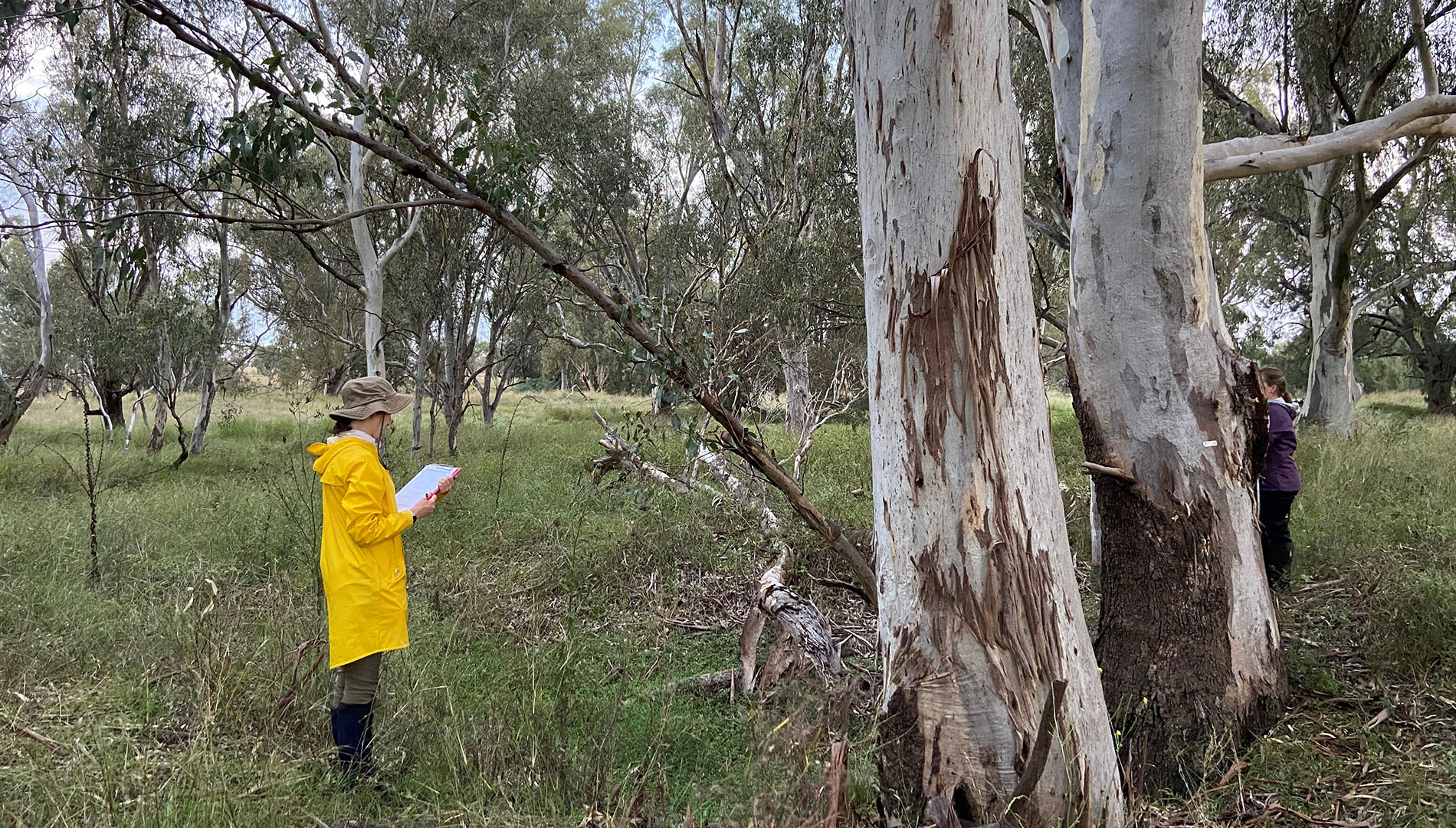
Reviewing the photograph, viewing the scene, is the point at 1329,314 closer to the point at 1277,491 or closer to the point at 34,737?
the point at 1277,491

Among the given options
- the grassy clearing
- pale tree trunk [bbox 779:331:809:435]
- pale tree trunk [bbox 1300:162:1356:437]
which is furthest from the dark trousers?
pale tree trunk [bbox 1300:162:1356:437]

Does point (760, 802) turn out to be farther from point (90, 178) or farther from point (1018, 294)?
point (90, 178)

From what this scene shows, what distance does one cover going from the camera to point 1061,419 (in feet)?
45.9

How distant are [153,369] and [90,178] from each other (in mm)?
3088

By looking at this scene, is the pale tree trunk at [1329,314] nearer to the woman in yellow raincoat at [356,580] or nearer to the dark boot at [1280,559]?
the dark boot at [1280,559]

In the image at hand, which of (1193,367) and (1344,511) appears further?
(1344,511)

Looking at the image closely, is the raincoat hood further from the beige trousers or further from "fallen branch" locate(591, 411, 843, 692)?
"fallen branch" locate(591, 411, 843, 692)

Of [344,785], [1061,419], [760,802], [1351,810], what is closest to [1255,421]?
[1351,810]

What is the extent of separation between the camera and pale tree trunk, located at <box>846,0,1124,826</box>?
212 centimetres

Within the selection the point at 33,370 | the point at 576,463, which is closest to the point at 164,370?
the point at 33,370

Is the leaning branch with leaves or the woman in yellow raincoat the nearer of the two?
the leaning branch with leaves

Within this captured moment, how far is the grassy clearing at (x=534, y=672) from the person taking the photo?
227 cm

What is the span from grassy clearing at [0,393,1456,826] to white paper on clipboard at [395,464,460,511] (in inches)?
28.0

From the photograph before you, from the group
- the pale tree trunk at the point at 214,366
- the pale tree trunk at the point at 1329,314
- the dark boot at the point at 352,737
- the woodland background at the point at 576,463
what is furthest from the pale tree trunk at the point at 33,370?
the pale tree trunk at the point at 1329,314
